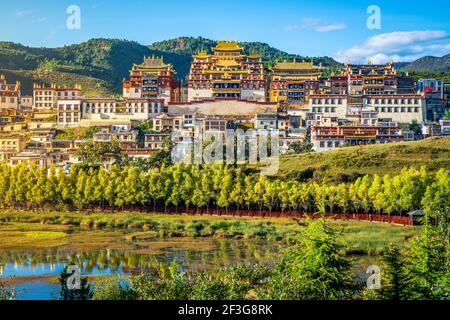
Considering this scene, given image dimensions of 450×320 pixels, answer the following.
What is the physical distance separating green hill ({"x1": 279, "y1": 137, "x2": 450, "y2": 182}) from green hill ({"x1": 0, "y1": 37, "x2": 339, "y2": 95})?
47.8 meters

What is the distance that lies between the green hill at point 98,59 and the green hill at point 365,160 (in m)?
47.8

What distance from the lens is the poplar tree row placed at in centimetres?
4378

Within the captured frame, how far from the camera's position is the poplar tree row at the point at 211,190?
43.8 m

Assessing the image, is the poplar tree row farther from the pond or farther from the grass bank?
the pond

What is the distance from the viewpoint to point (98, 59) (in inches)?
5251

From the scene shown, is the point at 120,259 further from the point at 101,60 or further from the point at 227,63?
the point at 101,60

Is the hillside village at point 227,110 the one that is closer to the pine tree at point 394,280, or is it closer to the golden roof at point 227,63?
the golden roof at point 227,63

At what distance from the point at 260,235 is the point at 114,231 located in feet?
29.4

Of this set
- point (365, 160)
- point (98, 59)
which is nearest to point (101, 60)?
point (98, 59)

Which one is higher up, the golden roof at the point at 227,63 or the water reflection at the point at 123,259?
the golden roof at the point at 227,63

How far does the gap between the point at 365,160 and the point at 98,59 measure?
89.3 metres

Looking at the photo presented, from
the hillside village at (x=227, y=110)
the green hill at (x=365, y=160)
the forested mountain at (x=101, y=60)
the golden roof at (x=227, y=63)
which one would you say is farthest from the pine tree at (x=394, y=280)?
the forested mountain at (x=101, y=60)
